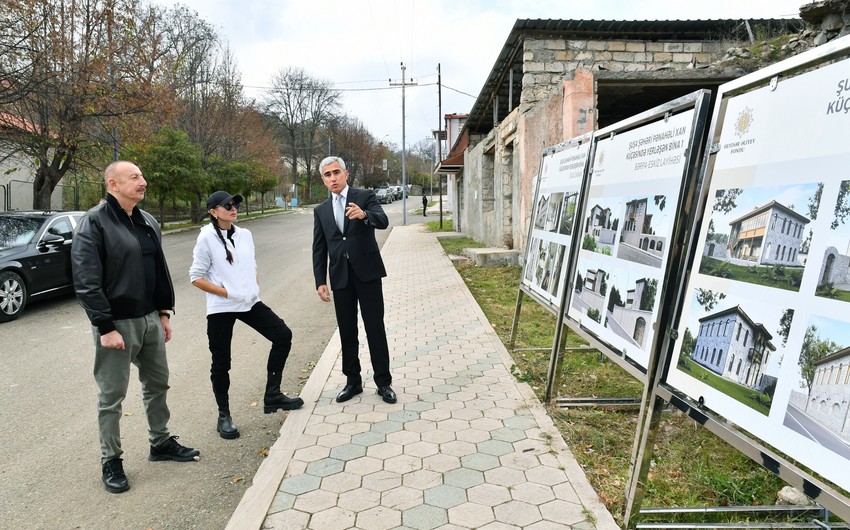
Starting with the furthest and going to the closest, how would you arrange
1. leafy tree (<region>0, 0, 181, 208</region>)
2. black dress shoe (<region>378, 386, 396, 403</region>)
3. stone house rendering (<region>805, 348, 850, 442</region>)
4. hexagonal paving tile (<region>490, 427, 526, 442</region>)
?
leafy tree (<region>0, 0, 181, 208</region>), black dress shoe (<region>378, 386, 396, 403</region>), hexagonal paving tile (<region>490, 427, 526, 442</region>), stone house rendering (<region>805, 348, 850, 442</region>)

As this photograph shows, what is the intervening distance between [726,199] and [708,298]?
0.45 meters

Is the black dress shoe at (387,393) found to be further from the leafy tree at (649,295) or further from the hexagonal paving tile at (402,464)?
the leafy tree at (649,295)

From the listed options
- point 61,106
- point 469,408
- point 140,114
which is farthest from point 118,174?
point 140,114

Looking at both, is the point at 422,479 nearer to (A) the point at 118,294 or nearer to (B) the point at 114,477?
(B) the point at 114,477

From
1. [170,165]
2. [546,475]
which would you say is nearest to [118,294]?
[546,475]

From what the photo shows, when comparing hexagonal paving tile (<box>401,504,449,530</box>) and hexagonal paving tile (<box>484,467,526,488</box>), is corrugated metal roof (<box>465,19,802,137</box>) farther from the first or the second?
hexagonal paving tile (<box>401,504,449,530</box>)

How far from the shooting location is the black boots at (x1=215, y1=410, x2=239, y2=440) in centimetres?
418

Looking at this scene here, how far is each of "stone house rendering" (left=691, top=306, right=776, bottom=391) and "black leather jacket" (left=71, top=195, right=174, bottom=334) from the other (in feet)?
10.6

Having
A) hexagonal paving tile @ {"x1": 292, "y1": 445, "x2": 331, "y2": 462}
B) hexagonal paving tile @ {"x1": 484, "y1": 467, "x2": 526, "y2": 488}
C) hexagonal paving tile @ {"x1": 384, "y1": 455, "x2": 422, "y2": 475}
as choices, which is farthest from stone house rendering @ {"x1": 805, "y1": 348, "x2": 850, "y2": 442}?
hexagonal paving tile @ {"x1": 292, "y1": 445, "x2": 331, "y2": 462}

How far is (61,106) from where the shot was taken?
568 inches

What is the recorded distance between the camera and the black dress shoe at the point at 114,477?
11.2 feet

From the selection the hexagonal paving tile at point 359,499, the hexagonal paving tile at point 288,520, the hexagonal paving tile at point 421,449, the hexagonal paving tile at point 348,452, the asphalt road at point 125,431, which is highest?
the hexagonal paving tile at point 359,499

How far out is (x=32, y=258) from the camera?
862 centimetres

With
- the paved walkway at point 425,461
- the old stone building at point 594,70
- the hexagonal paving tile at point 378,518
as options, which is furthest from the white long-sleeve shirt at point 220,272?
the old stone building at point 594,70
